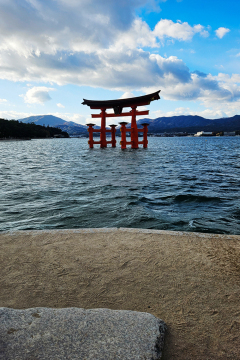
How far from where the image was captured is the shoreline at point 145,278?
4.76ft

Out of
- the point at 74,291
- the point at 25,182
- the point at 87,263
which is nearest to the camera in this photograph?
the point at 74,291

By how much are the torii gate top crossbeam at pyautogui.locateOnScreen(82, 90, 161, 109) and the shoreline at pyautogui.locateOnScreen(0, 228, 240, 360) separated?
776 inches

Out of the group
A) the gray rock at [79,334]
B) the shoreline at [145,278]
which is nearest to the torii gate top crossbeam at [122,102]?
the shoreline at [145,278]

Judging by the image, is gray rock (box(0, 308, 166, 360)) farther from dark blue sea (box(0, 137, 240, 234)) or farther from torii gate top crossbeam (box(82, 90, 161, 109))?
torii gate top crossbeam (box(82, 90, 161, 109))

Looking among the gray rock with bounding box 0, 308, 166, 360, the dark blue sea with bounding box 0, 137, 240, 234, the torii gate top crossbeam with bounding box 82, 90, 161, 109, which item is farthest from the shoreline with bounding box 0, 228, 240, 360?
the torii gate top crossbeam with bounding box 82, 90, 161, 109

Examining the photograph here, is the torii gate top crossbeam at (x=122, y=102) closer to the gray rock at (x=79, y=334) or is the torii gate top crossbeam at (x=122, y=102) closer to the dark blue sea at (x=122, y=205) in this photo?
the dark blue sea at (x=122, y=205)

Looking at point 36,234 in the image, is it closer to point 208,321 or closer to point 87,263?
point 87,263

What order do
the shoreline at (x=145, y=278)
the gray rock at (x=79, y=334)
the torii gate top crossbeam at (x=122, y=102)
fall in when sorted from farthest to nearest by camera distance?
the torii gate top crossbeam at (x=122, y=102) < the shoreline at (x=145, y=278) < the gray rock at (x=79, y=334)

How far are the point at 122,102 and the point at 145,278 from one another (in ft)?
73.0

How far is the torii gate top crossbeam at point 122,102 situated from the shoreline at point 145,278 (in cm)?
1971

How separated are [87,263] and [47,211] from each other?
281 centimetres

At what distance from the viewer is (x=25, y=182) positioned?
7953 millimetres

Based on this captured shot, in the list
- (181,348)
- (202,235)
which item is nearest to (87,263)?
(181,348)

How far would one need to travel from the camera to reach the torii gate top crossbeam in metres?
20.8
